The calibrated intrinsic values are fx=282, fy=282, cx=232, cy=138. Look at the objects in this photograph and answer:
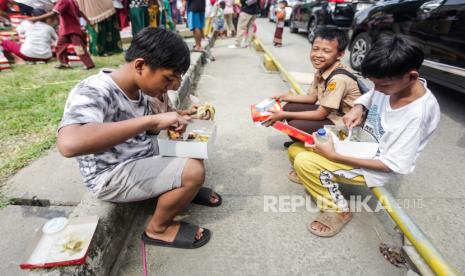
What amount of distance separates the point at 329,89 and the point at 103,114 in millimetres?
1619

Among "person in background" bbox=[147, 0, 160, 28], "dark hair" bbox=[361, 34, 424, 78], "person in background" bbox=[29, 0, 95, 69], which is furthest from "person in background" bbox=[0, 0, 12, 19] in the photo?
"dark hair" bbox=[361, 34, 424, 78]

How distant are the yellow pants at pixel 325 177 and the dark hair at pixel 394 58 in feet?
2.07

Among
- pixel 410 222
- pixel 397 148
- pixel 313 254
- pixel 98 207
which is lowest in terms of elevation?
pixel 313 254

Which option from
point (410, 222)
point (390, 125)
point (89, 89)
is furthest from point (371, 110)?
point (89, 89)

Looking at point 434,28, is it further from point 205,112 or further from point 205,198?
point 205,198

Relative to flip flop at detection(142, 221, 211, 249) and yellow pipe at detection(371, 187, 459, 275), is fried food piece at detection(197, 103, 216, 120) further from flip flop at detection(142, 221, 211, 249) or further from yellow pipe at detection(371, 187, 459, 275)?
yellow pipe at detection(371, 187, 459, 275)

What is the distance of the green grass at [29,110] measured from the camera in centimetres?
262

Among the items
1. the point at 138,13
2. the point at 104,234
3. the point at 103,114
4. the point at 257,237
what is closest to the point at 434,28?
the point at 257,237

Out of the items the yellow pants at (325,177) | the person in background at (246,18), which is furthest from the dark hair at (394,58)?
the person in background at (246,18)

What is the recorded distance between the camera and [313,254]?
1.78 m

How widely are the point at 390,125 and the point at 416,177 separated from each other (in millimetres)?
1124

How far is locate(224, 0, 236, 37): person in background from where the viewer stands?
10577 millimetres

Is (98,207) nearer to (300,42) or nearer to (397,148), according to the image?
(397,148)

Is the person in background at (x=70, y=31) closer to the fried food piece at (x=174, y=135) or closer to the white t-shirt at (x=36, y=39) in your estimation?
the white t-shirt at (x=36, y=39)
